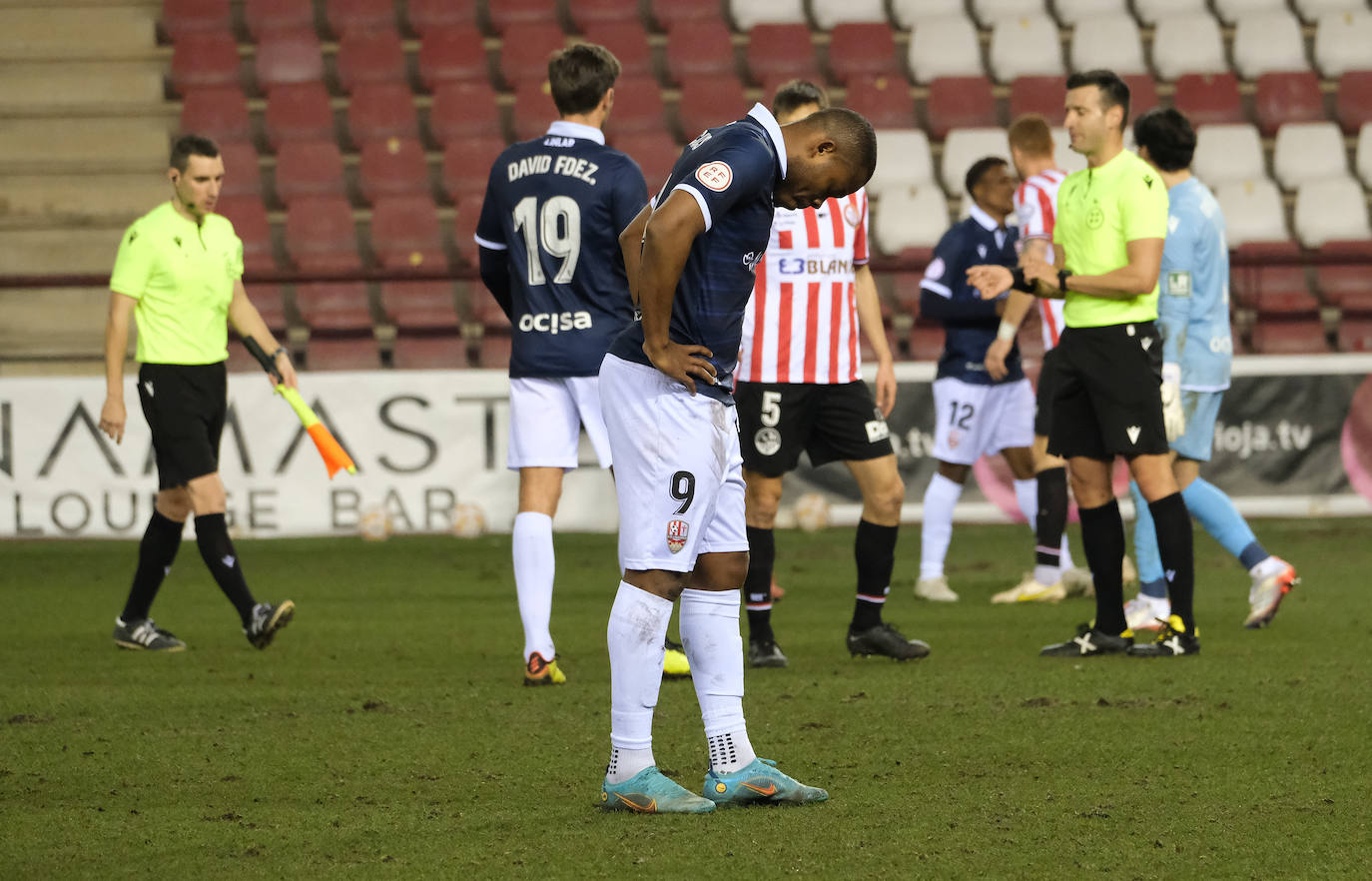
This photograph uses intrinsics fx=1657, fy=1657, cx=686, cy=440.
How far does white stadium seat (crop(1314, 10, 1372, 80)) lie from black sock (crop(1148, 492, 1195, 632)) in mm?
10308

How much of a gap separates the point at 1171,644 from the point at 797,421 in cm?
161

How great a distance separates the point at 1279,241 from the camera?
13.2 meters

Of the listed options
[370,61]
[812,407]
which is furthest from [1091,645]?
[370,61]

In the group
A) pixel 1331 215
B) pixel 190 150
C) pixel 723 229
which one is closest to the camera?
pixel 723 229

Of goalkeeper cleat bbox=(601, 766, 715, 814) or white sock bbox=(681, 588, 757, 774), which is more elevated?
white sock bbox=(681, 588, 757, 774)

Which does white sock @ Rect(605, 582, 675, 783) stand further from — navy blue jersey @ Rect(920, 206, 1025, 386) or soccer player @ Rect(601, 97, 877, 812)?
navy blue jersey @ Rect(920, 206, 1025, 386)

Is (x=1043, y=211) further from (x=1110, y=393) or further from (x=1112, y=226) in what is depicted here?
(x=1110, y=393)

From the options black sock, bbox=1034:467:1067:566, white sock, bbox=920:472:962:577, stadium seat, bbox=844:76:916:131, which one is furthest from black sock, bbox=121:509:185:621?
stadium seat, bbox=844:76:916:131

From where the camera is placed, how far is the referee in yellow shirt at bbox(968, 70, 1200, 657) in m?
5.86

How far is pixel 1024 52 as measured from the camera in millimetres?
14703

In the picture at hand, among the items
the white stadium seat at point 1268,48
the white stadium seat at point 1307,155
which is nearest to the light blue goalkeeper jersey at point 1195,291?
the white stadium seat at point 1307,155

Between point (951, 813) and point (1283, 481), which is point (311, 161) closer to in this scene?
point (1283, 481)

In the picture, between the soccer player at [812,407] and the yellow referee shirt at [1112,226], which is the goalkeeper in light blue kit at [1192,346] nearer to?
the yellow referee shirt at [1112,226]

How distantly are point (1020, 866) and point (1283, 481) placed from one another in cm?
829
